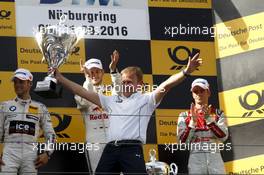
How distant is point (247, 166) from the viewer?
19.3 feet

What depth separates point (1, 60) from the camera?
5.74 metres

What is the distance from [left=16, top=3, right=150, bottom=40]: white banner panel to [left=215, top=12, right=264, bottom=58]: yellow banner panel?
0.56m

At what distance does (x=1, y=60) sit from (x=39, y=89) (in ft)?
3.82

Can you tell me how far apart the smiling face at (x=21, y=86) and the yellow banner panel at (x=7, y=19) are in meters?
0.80

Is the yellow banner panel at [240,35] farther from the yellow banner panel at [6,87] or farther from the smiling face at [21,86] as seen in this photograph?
the smiling face at [21,86]

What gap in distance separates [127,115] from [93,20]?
59.0 inches

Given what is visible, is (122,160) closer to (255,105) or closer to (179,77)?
(179,77)

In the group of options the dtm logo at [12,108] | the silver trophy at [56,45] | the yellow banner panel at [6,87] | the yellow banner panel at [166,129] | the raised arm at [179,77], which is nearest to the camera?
the raised arm at [179,77]

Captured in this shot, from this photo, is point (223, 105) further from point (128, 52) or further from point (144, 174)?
point (144, 174)

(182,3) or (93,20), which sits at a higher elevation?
(182,3)

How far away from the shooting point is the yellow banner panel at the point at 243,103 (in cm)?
601

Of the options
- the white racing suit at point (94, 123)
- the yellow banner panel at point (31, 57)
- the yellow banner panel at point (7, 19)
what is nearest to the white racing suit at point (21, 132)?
the white racing suit at point (94, 123)

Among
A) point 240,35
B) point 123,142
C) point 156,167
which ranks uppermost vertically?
point 240,35

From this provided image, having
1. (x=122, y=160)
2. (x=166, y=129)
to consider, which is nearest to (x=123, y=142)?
(x=122, y=160)
